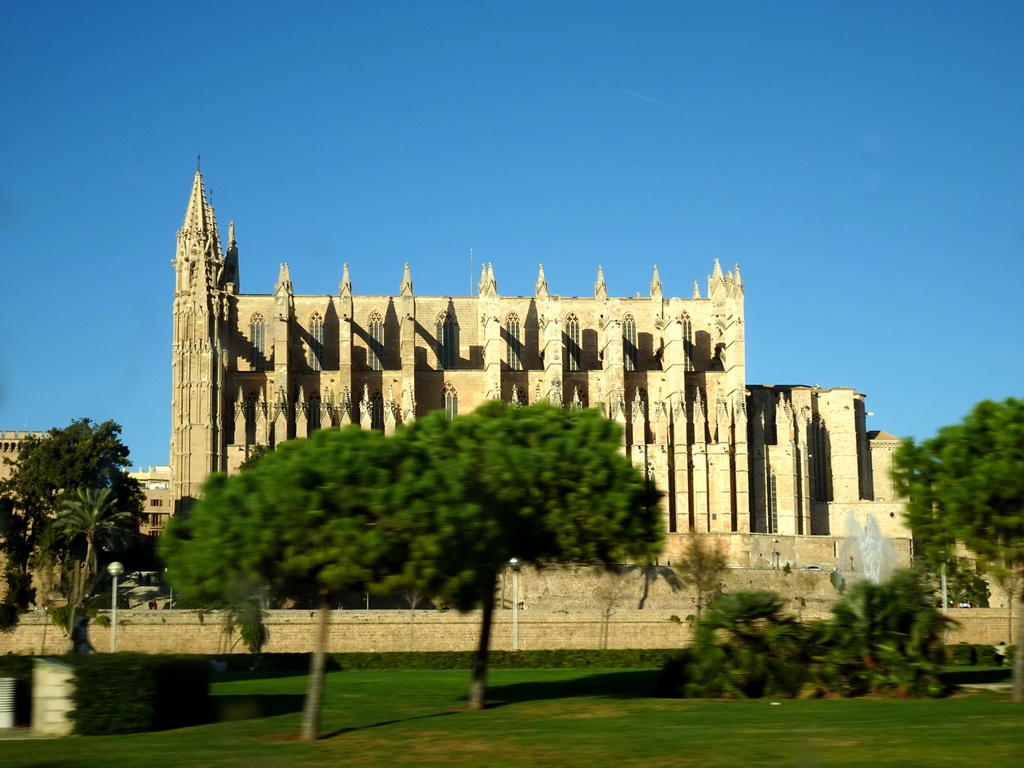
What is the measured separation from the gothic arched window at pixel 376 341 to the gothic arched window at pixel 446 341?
11.1 ft

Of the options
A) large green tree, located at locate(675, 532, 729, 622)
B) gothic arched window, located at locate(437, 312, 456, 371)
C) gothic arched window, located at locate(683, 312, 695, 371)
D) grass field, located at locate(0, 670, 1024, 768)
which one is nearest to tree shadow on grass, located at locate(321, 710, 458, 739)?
grass field, located at locate(0, 670, 1024, 768)

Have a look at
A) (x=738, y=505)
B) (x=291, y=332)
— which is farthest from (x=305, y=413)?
(x=738, y=505)

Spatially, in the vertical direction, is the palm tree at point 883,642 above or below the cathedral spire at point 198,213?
below

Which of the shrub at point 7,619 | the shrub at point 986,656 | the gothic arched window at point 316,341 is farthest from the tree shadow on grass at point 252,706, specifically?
the gothic arched window at point 316,341

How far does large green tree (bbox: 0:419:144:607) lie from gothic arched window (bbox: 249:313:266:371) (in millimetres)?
14907

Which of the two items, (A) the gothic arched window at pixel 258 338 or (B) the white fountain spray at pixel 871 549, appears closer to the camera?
(B) the white fountain spray at pixel 871 549

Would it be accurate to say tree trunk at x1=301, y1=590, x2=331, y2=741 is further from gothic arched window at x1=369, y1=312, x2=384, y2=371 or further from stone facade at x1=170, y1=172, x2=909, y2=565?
gothic arched window at x1=369, y1=312, x2=384, y2=371

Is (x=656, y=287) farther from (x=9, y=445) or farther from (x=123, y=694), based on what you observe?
(x=123, y=694)

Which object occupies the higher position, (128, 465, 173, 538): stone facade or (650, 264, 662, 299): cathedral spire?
(650, 264, 662, 299): cathedral spire

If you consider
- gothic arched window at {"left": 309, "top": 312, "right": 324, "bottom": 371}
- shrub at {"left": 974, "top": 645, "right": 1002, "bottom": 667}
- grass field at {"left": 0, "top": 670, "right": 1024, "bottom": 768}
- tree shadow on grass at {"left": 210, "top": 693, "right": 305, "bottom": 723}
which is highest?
gothic arched window at {"left": 309, "top": 312, "right": 324, "bottom": 371}

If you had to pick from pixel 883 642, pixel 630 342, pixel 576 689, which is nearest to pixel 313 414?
pixel 630 342

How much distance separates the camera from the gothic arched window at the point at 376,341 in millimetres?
77875

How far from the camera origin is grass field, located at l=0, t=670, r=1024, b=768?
1428 cm

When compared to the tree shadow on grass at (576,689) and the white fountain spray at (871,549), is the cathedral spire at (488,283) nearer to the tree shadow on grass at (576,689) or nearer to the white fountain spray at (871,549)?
the white fountain spray at (871,549)
